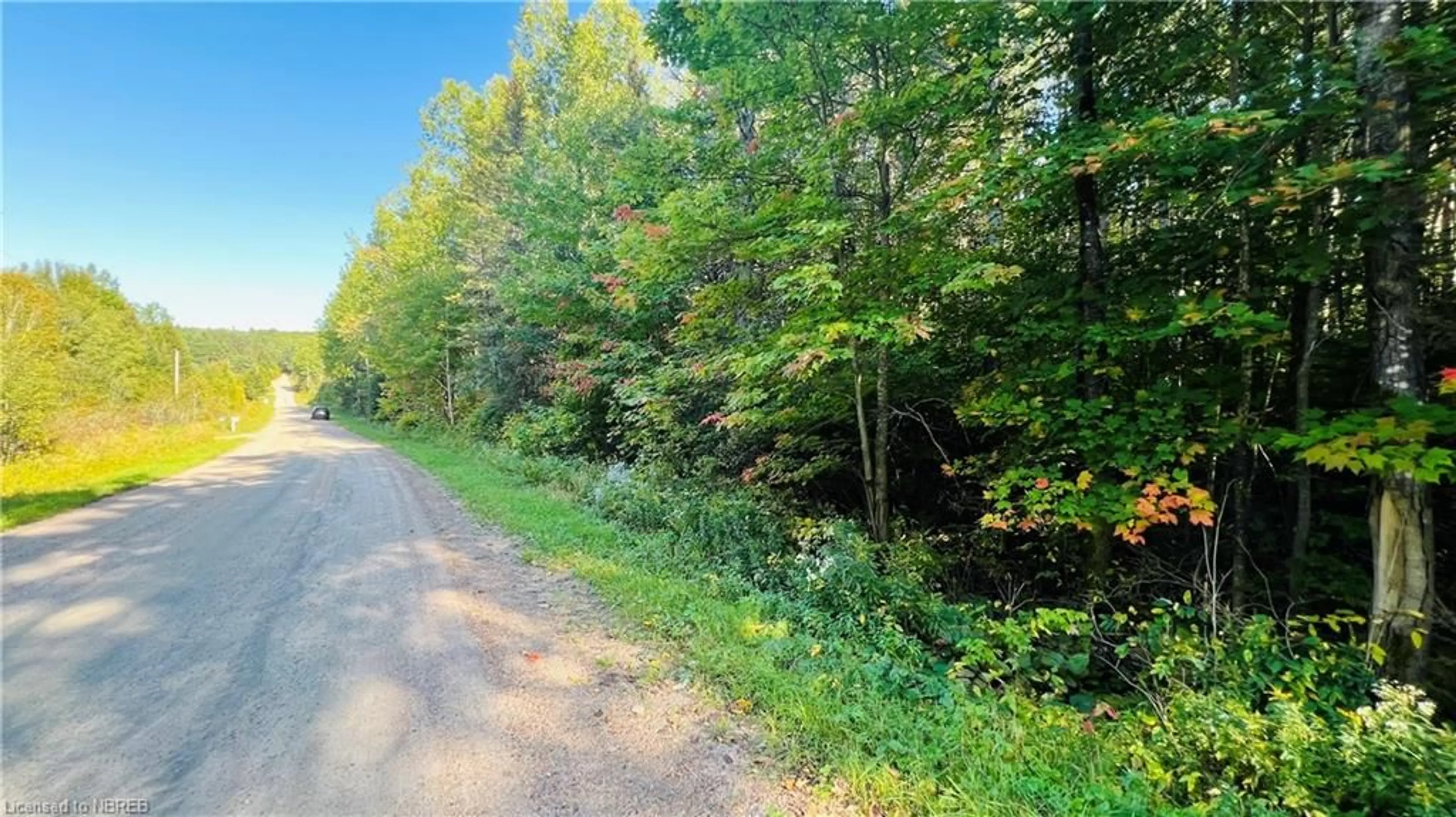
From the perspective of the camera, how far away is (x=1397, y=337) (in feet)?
10.7

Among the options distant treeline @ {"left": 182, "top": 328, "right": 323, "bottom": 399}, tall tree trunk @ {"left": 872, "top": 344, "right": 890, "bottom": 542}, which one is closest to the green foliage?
tall tree trunk @ {"left": 872, "top": 344, "right": 890, "bottom": 542}

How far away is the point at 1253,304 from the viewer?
14.8ft

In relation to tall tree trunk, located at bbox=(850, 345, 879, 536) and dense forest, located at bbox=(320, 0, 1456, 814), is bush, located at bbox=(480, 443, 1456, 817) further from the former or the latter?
tall tree trunk, located at bbox=(850, 345, 879, 536)

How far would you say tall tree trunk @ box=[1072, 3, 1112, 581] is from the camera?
4.79 meters

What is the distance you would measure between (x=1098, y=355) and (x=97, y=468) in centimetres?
1788

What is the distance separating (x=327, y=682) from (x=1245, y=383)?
6652 millimetres

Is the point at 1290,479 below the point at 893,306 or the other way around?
below

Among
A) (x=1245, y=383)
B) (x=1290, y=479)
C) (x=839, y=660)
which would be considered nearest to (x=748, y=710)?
(x=839, y=660)

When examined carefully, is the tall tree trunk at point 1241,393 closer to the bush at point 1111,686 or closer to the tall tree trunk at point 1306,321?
the tall tree trunk at point 1306,321

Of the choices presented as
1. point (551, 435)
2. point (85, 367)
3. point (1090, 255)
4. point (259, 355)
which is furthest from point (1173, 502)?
point (259, 355)

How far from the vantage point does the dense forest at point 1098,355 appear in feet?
10.3

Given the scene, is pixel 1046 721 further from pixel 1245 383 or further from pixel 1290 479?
pixel 1290 479

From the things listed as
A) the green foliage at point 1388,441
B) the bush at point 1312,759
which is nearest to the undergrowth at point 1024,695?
the bush at point 1312,759

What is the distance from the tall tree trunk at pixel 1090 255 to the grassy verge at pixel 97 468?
12218 mm
